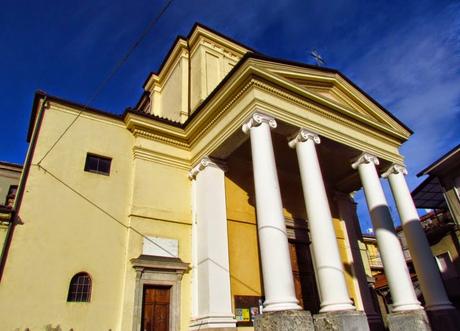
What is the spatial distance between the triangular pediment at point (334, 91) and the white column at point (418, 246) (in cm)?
188

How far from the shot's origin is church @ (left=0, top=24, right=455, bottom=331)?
25.2ft

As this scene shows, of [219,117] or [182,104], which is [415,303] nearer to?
[219,117]

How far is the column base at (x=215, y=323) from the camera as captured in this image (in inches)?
327

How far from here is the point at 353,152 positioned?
10984 millimetres

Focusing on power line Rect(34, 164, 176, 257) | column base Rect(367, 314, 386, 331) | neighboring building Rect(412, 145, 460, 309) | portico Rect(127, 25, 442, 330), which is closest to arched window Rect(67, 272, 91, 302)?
power line Rect(34, 164, 176, 257)

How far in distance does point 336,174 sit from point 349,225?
2.13 metres

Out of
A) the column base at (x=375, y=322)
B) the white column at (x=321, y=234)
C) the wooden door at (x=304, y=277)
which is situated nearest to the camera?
the white column at (x=321, y=234)

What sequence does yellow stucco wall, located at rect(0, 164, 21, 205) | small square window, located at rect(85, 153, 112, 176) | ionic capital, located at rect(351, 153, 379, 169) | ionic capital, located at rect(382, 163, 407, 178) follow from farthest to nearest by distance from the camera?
yellow stucco wall, located at rect(0, 164, 21, 205) < ionic capital, located at rect(382, 163, 407, 178) < ionic capital, located at rect(351, 153, 379, 169) < small square window, located at rect(85, 153, 112, 176)

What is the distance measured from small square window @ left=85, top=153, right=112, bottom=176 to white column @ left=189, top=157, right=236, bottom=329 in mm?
2625

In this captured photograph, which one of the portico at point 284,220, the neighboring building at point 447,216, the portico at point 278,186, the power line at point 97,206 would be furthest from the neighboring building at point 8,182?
the neighboring building at point 447,216

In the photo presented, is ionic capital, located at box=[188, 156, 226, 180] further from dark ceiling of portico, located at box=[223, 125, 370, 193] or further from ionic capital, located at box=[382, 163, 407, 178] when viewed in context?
ionic capital, located at box=[382, 163, 407, 178]

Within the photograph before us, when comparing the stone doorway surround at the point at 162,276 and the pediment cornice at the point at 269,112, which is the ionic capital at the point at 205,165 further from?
the stone doorway surround at the point at 162,276

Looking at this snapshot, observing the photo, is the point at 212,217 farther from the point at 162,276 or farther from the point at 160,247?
the point at 162,276

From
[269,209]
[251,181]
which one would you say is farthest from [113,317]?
[251,181]
